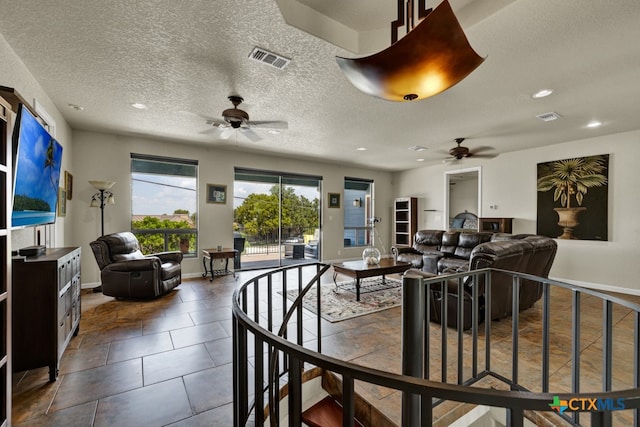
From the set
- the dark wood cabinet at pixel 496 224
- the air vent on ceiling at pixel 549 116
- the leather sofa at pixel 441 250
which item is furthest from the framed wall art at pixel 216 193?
the dark wood cabinet at pixel 496 224

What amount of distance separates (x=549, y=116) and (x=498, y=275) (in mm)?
2508

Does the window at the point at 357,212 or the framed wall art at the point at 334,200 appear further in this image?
the window at the point at 357,212

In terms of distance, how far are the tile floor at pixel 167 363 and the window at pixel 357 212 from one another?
4.48 metres

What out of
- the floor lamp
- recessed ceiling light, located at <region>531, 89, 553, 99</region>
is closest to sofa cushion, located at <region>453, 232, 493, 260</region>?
recessed ceiling light, located at <region>531, 89, 553, 99</region>

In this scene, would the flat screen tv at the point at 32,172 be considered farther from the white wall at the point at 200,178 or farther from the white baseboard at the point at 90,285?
the white baseboard at the point at 90,285

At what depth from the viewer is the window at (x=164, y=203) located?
5344 millimetres

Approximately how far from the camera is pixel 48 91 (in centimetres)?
328

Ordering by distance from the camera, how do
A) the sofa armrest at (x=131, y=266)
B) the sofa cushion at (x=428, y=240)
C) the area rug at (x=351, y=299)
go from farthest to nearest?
the sofa cushion at (x=428, y=240), the sofa armrest at (x=131, y=266), the area rug at (x=351, y=299)

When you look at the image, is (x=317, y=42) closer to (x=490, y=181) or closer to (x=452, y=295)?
(x=452, y=295)

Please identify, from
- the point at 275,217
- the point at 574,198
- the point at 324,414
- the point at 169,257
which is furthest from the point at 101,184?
the point at 574,198

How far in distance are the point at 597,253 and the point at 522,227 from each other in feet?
3.93

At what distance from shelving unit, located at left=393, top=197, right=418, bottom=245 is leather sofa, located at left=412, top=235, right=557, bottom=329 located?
4.43m

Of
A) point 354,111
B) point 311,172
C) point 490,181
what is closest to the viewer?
point 354,111

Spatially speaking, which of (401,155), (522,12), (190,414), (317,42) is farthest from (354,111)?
(190,414)
